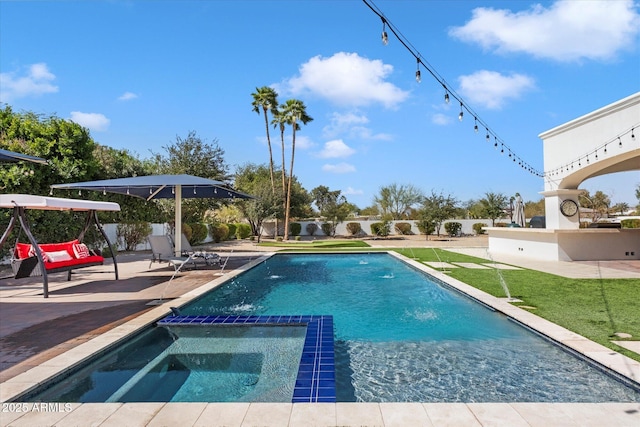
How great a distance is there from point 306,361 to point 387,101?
39.0ft

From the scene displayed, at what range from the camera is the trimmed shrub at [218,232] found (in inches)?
982

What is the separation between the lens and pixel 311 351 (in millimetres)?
3936

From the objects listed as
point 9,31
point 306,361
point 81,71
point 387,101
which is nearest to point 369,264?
point 387,101

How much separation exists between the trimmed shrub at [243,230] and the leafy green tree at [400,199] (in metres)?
17.4

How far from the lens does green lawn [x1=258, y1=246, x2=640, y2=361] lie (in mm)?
4723

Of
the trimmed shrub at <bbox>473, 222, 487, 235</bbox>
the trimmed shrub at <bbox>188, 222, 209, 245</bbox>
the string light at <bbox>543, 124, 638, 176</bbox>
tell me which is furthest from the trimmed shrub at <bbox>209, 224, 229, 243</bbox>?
the trimmed shrub at <bbox>473, 222, 487, 235</bbox>

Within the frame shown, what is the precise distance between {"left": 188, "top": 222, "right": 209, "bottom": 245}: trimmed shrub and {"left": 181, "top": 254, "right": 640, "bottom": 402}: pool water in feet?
43.2

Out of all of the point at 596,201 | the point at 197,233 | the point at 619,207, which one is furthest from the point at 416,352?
the point at 619,207

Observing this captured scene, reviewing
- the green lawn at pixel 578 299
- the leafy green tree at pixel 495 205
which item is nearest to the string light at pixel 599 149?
the green lawn at pixel 578 299

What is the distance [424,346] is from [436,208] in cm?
2389

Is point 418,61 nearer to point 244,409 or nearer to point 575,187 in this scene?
point 244,409

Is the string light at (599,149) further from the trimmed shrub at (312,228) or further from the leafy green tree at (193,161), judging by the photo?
the trimmed shrub at (312,228)

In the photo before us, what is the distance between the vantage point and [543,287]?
303 inches

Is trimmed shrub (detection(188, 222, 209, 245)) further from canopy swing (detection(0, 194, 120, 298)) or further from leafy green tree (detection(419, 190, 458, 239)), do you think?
leafy green tree (detection(419, 190, 458, 239))
